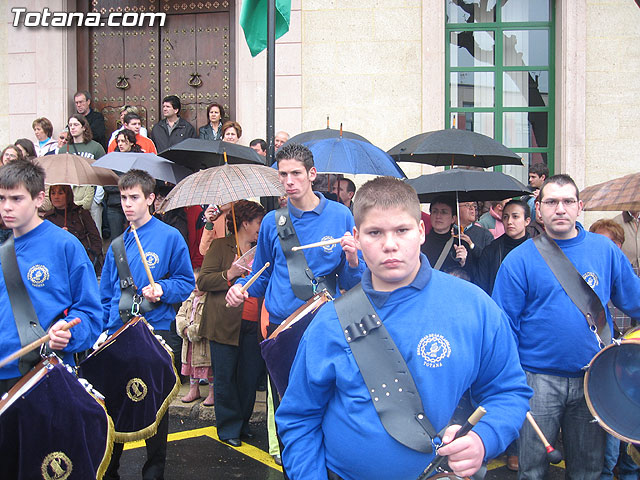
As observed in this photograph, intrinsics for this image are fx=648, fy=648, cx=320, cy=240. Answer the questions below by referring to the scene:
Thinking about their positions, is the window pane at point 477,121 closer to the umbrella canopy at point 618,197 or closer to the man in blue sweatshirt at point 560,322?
the umbrella canopy at point 618,197

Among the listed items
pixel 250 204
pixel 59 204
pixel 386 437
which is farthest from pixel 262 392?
pixel 386 437

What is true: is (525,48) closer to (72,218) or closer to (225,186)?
(225,186)

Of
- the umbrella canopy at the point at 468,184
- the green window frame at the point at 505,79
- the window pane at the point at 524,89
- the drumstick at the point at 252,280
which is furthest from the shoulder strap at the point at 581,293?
the window pane at the point at 524,89

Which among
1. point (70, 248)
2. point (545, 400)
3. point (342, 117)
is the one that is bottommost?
point (545, 400)

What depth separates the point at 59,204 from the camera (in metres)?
7.15

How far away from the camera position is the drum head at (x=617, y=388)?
3.48 metres

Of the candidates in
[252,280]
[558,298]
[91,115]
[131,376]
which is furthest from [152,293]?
[91,115]

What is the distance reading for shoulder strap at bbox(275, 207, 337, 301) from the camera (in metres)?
4.34

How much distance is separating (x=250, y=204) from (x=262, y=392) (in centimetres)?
235

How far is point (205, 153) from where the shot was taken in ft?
21.7

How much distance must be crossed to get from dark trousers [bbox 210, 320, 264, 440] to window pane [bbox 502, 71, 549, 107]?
5933 millimetres

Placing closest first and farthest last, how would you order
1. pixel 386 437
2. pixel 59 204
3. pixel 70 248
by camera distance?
pixel 386 437 < pixel 70 248 < pixel 59 204

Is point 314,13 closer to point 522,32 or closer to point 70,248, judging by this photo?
point 522,32

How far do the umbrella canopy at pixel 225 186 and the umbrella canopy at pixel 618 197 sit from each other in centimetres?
275
